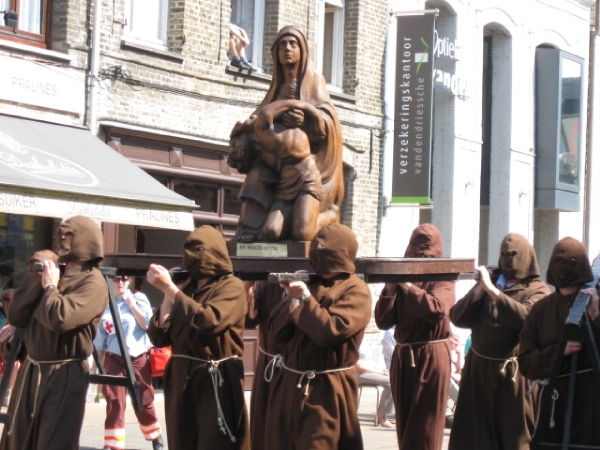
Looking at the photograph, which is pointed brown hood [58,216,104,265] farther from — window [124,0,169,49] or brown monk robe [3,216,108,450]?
window [124,0,169,49]

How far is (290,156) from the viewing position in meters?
8.85

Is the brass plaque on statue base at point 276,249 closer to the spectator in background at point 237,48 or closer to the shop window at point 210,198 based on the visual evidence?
the shop window at point 210,198

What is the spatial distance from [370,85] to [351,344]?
43.1 ft

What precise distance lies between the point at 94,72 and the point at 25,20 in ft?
3.29

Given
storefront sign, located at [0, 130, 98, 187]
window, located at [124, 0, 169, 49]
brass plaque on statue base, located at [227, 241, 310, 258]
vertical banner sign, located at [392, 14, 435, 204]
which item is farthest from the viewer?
vertical banner sign, located at [392, 14, 435, 204]

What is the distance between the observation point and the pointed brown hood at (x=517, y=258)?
8.77m

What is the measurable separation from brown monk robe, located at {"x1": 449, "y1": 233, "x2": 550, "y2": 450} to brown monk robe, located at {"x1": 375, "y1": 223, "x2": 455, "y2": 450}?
1.50 feet

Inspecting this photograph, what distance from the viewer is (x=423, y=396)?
952 cm

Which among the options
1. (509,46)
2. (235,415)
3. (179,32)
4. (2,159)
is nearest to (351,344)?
(235,415)

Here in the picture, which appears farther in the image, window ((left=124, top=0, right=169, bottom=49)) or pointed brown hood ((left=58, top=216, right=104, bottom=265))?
window ((left=124, top=0, right=169, bottom=49))

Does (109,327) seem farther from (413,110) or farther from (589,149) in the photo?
(589,149)

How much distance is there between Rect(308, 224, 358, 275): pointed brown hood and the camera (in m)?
7.59

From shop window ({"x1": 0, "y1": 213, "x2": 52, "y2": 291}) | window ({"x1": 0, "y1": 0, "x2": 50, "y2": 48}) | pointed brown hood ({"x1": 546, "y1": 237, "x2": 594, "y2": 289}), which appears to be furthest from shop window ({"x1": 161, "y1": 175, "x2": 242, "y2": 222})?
pointed brown hood ({"x1": 546, "y1": 237, "x2": 594, "y2": 289})

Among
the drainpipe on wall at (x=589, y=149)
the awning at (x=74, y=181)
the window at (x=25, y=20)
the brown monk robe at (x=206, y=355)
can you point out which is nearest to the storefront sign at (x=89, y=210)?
the awning at (x=74, y=181)
